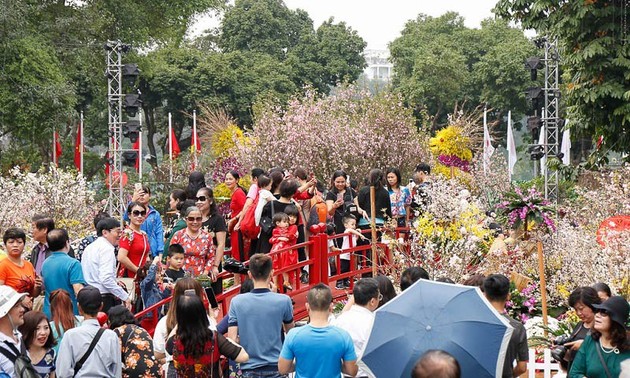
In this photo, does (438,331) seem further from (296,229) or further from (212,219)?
(296,229)

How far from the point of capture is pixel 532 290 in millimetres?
14555

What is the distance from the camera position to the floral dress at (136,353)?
7.97 meters

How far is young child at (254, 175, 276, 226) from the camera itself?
13375mm

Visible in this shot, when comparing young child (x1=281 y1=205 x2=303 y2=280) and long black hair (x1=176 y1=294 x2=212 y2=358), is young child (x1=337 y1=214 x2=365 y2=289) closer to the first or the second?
young child (x1=281 y1=205 x2=303 y2=280)

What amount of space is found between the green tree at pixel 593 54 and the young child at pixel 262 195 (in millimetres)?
6210

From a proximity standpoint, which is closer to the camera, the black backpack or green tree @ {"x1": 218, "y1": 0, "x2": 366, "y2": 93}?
the black backpack

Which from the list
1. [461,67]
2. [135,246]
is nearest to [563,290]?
[135,246]

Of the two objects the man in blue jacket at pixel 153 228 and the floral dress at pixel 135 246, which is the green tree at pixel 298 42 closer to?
the man in blue jacket at pixel 153 228

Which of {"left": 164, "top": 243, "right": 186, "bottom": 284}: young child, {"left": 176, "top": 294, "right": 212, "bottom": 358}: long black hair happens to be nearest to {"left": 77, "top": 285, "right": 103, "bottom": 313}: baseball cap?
{"left": 176, "top": 294, "right": 212, "bottom": 358}: long black hair

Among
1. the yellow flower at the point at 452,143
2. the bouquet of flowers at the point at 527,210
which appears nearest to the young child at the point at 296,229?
the bouquet of flowers at the point at 527,210

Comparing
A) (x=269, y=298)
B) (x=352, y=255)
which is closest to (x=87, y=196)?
(x=352, y=255)

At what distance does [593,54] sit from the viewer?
54.9 ft

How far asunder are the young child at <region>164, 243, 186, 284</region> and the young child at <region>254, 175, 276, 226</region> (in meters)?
3.01

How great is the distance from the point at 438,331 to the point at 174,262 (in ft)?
14.5
